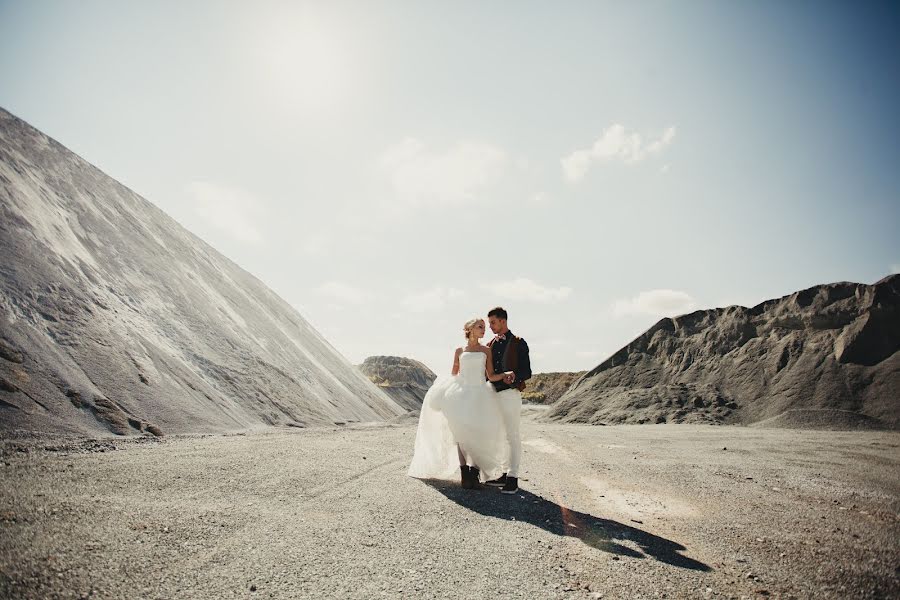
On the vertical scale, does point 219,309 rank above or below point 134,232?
below

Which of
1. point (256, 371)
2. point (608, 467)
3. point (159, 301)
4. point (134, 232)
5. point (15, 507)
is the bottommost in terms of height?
point (608, 467)

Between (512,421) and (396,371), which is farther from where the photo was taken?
(396,371)

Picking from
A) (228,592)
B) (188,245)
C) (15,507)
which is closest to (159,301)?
(188,245)

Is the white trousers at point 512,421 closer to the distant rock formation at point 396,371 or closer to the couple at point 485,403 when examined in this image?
the couple at point 485,403

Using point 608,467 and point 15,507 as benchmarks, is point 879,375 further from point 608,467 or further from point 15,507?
point 15,507

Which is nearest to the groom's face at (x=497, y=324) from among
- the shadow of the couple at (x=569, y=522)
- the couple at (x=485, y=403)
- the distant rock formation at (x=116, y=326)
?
the couple at (x=485, y=403)

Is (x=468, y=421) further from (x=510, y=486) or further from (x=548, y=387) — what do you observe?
(x=548, y=387)

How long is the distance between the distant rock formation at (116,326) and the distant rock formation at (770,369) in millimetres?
18958

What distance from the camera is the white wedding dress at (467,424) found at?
222 inches

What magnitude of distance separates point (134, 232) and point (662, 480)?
73.4 ft

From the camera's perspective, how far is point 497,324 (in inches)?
233

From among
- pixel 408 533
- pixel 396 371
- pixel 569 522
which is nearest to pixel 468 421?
pixel 569 522

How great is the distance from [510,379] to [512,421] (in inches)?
22.6

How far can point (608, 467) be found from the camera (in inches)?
312
